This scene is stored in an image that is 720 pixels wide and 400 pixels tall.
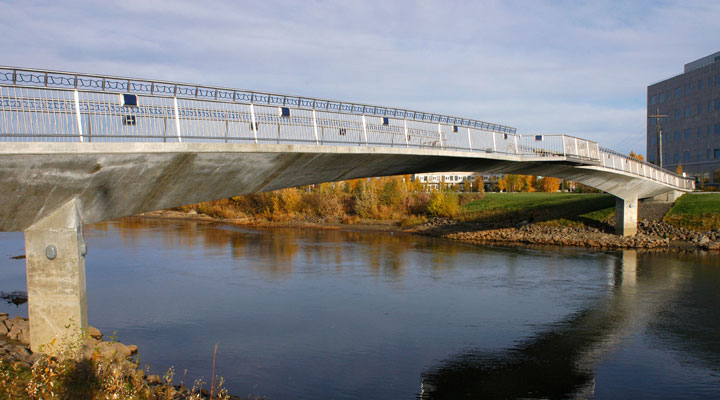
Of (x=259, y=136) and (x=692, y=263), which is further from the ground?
(x=259, y=136)

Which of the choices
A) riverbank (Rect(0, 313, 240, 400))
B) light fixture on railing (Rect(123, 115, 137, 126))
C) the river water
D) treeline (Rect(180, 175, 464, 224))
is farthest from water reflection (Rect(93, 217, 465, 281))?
light fixture on railing (Rect(123, 115, 137, 126))

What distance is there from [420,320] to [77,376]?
41.3 feet

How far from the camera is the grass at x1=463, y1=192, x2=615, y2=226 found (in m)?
48.7

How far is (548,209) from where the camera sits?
5303 centimetres

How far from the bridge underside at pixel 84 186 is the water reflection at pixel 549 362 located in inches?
314

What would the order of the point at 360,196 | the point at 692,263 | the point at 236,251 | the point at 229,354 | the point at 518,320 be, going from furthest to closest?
the point at 360,196, the point at 236,251, the point at 692,263, the point at 518,320, the point at 229,354

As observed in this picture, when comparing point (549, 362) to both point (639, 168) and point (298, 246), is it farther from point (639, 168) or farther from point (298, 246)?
point (298, 246)

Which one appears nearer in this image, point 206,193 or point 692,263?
point 206,193

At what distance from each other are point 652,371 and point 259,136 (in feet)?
44.1

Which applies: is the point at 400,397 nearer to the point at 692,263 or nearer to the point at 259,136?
the point at 259,136

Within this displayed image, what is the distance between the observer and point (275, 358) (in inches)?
652

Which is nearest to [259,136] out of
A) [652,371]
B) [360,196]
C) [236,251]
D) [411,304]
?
[411,304]

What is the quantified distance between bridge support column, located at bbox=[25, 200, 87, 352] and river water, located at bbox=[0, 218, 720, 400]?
2.85m

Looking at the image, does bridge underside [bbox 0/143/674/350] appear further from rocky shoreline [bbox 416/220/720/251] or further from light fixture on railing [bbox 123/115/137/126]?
rocky shoreline [bbox 416/220/720/251]
